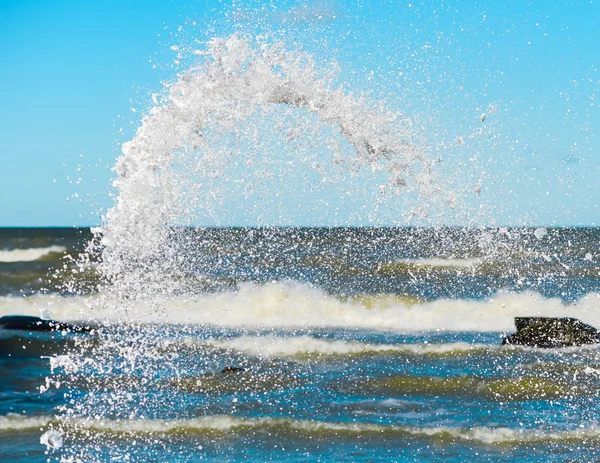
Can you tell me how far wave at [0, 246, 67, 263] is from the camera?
202 feet

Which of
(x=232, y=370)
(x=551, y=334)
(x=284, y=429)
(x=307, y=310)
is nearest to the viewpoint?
(x=284, y=429)

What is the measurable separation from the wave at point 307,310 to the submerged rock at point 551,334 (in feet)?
10.7

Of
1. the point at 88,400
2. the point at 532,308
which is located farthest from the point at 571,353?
the point at 532,308

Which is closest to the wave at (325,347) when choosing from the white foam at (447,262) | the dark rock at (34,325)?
the dark rock at (34,325)

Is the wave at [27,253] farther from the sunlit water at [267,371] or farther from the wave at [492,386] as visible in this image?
the wave at [492,386]

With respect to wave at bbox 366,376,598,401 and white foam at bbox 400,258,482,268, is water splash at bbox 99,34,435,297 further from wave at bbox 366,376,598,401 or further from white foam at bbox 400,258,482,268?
white foam at bbox 400,258,482,268

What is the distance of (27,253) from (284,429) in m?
61.0

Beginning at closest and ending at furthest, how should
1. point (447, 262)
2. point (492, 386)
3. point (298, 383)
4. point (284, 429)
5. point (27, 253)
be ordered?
point (284, 429) < point (492, 386) < point (298, 383) < point (447, 262) < point (27, 253)

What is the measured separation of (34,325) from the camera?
21484 millimetres

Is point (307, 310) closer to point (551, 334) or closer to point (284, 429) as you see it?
point (551, 334)

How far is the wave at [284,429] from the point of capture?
9922 millimetres

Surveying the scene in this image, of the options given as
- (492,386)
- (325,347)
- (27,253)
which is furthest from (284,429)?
(27,253)

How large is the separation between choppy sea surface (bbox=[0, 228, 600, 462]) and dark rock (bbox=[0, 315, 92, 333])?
620 mm

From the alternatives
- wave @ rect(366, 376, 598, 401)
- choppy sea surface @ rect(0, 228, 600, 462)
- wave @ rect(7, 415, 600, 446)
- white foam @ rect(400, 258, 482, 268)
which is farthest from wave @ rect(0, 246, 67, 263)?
wave @ rect(7, 415, 600, 446)
